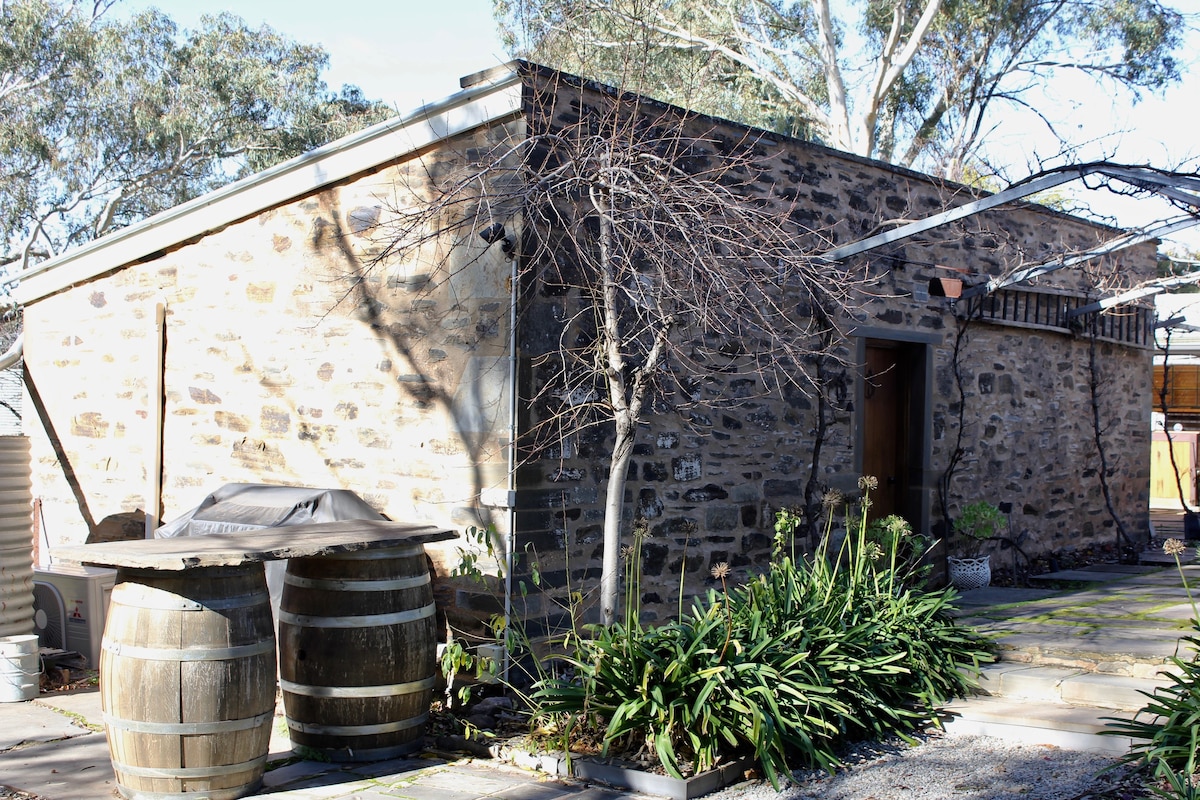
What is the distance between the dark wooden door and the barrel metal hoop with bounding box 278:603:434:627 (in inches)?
166

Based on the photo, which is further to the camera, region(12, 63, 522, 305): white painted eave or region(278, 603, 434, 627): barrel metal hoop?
region(12, 63, 522, 305): white painted eave

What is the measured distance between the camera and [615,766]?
4324 millimetres

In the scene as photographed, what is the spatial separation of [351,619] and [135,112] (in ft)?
59.4

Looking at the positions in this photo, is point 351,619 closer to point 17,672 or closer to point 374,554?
point 374,554

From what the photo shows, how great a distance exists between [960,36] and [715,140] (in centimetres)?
1570

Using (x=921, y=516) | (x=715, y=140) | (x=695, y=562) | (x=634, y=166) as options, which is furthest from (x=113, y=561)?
(x=921, y=516)

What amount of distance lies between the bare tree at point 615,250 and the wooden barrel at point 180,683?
166cm

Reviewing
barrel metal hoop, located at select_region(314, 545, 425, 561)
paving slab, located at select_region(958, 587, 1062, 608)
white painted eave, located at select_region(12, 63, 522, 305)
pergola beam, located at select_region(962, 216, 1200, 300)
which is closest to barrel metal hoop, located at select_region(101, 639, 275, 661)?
barrel metal hoop, located at select_region(314, 545, 425, 561)

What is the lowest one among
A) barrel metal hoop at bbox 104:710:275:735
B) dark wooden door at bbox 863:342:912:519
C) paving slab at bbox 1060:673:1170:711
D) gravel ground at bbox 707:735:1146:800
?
gravel ground at bbox 707:735:1146:800

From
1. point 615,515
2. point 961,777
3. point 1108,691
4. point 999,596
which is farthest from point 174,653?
point 999,596

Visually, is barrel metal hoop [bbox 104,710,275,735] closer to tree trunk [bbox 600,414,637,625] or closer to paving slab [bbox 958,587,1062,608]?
tree trunk [bbox 600,414,637,625]

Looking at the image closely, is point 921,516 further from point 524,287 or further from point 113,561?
point 113,561

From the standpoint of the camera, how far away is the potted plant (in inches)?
318

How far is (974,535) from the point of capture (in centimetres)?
814
